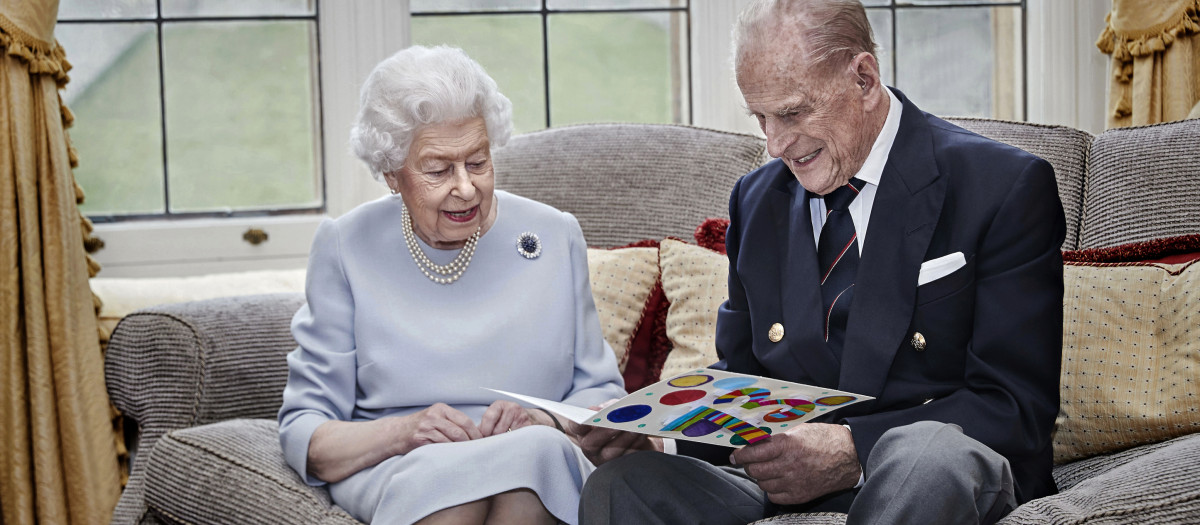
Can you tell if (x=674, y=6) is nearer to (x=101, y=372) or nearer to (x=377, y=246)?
(x=377, y=246)

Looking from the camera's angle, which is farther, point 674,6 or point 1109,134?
point 674,6

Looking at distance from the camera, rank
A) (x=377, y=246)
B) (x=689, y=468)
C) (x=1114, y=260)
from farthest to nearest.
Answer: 1. (x=377, y=246)
2. (x=1114, y=260)
3. (x=689, y=468)

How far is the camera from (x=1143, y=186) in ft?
6.10

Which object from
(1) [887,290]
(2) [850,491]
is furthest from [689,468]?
(1) [887,290]

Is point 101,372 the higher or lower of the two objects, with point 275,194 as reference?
lower

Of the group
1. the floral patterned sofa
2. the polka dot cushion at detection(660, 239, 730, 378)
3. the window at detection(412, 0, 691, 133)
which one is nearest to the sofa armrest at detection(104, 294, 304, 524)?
the floral patterned sofa

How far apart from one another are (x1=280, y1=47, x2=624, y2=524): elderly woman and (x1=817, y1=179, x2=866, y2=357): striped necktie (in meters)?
0.45

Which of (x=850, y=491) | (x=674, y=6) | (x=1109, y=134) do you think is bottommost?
(x=850, y=491)

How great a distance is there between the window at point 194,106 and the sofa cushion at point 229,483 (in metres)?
1.40

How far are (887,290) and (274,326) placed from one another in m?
1.31

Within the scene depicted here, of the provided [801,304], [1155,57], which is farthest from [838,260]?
[1155,57]

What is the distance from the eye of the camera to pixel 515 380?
5.84 ft

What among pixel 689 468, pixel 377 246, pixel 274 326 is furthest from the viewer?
pixel 274 326

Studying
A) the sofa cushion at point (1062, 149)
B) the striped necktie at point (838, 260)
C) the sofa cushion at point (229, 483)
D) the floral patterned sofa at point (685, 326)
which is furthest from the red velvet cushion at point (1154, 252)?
the sofa cushion at point (229, 483)
